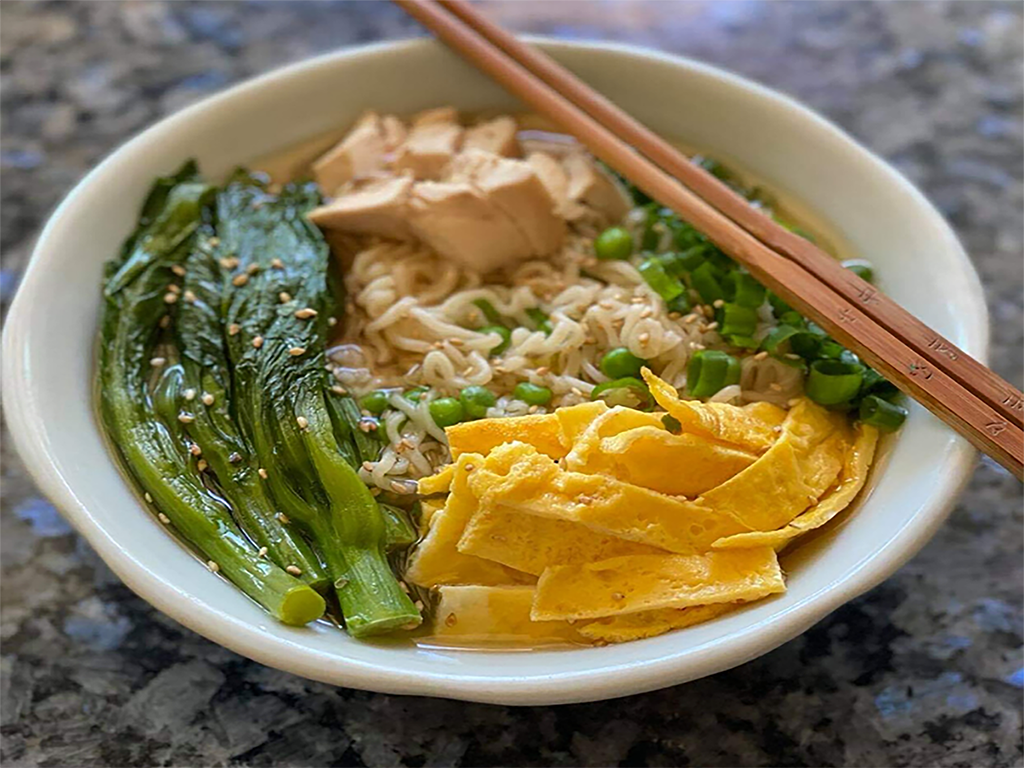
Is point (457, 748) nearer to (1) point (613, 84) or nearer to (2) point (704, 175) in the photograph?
(2) point (704, 175)

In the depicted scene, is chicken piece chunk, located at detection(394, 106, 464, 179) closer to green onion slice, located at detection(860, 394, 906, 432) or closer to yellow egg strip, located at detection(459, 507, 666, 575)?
yellow egg strip, located at detection(459, 507, 666, 575)

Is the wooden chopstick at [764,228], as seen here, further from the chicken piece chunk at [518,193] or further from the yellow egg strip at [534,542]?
the yellow egg strip at [534,542]

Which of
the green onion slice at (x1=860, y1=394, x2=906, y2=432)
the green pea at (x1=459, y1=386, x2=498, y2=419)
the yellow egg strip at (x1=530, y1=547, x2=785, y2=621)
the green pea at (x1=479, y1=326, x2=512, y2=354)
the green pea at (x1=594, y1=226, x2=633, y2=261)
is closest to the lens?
the yellow egg strip at (x1=530, y1=547, x2=785, y2=621)

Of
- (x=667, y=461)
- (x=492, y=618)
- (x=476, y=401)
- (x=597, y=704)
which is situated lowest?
(x=597, y=704)

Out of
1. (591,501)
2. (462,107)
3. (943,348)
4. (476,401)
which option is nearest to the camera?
(591,501)

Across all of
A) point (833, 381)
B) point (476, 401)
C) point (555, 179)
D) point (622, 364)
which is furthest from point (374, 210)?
point (833, 381)

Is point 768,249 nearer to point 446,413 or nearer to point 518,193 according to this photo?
point 518,193

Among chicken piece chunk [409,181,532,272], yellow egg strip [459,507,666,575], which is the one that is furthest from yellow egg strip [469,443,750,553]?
chicken piece chunk [409,181,532,272]
